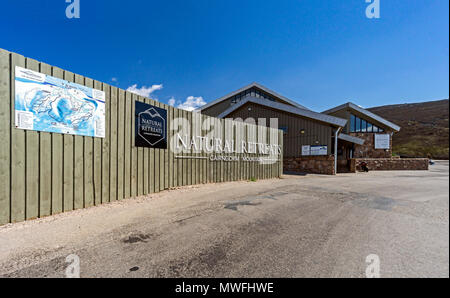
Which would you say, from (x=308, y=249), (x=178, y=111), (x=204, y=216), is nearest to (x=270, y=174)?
(x=178, y=111)

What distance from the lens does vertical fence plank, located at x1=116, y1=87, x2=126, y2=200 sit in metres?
4.99

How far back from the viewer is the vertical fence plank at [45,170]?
3.66m

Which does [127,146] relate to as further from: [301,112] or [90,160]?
[301,112]

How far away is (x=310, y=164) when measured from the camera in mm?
15117

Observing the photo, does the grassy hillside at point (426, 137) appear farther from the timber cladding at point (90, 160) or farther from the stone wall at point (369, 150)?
the timber cladding at point (90, 160)

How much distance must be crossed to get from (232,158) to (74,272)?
24.2 ft

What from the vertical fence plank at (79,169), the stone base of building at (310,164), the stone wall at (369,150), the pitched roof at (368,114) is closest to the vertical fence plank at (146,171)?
the vertical fence plank at (79,169)

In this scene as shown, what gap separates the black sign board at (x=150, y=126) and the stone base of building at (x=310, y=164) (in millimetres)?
12072

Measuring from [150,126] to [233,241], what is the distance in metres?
4.44

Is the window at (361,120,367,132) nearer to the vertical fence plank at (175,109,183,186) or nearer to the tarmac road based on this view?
the tarmac road

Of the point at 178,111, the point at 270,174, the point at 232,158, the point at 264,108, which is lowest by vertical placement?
the point at 270,174

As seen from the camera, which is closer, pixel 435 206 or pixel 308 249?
pixel 308 249
